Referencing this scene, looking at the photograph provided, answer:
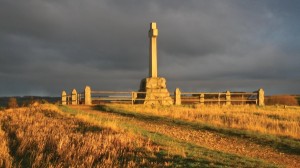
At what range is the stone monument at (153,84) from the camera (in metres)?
34.6

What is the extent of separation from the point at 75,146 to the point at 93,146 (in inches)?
26.2

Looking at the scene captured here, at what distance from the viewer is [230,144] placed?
49.1 ft

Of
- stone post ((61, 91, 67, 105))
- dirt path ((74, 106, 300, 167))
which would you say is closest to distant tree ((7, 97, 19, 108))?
stone post ((61, 91, 67, 105))

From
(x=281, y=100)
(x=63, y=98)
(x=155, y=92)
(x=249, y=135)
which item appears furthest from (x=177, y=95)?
(x=249, y=135)

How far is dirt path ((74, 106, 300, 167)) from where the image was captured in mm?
12594

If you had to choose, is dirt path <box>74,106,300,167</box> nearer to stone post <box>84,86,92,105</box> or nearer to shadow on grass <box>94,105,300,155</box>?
shadow on grass <box>94,105,300,155</box>

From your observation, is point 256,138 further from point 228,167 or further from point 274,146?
point 228,167

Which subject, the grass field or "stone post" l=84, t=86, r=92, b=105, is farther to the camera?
Result: "stone post" l=84, t=86, r=92, b=105

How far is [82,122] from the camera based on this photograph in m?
17.1

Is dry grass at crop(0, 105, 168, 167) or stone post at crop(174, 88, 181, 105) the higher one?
stone post at crop(174, 88, 181, 105)

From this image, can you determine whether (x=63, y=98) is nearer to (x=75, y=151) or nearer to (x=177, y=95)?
(x=177, y=95)

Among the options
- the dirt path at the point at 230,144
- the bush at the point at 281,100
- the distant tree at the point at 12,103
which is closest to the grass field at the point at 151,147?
the dirt path at the point at 230,144

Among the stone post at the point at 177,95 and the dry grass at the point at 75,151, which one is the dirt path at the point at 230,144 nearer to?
the dry grass at the point at 75,151

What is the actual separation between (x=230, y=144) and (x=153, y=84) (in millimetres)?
20607
